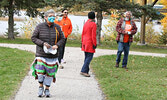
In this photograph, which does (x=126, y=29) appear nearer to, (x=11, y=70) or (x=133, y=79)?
(x=133, y=79)

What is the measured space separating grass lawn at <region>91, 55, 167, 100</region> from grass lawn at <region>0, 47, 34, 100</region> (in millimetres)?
1957

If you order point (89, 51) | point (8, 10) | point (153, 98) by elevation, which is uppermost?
point (8, 10)

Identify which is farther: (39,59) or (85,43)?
(85,43)

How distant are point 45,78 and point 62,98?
538 mm

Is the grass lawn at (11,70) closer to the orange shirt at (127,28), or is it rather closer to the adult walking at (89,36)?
the adult walking at (89,36)

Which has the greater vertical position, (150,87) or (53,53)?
(53,53)

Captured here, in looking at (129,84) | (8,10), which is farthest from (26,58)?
(8,10)

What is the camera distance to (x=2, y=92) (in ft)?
22.4

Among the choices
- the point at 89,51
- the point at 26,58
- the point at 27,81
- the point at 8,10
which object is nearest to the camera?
the point at 27,81

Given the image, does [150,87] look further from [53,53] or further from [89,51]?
[53,53]

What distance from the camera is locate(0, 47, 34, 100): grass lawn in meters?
7.07

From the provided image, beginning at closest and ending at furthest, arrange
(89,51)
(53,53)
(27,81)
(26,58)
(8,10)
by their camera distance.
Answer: (53,53) < (27,81) < (89,51) < (26,58) < (8,10)

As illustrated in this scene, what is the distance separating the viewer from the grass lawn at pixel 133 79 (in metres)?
7.21

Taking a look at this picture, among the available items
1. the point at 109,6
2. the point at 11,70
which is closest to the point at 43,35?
the point at 11,70
